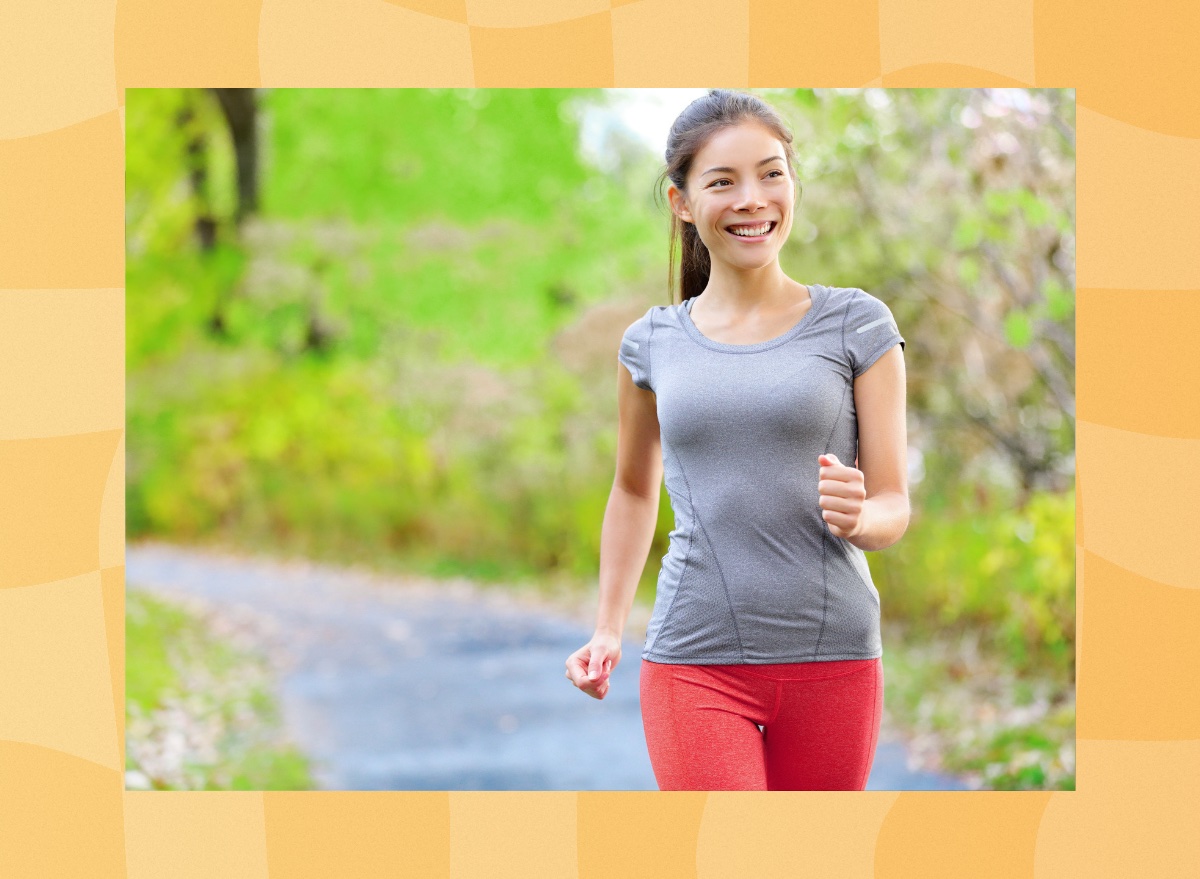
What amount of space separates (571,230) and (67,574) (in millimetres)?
8850

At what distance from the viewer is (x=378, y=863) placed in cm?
226

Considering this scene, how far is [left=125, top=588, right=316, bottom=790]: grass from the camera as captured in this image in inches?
204

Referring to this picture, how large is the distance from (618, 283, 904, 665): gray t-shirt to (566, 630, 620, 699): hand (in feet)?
0.42

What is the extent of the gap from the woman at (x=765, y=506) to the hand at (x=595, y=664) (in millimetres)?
82

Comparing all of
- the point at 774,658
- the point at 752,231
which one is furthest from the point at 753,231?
the point at 774,658

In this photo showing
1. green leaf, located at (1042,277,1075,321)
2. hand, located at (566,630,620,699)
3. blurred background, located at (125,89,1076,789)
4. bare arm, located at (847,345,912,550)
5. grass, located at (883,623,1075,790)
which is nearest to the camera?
bare arm, located at (847,345,912,550)

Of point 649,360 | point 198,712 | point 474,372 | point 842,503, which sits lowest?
point 198,712

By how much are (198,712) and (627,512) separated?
5.05m

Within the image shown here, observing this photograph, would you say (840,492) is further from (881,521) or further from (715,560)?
(715,560)

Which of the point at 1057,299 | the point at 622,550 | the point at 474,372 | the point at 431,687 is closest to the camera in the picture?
the point at 622,550

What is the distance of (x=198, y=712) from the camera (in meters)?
6.43

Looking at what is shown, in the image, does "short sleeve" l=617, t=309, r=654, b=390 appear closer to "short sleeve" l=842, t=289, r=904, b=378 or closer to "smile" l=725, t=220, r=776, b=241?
"smile" l=725, t=220, r=776, b=241

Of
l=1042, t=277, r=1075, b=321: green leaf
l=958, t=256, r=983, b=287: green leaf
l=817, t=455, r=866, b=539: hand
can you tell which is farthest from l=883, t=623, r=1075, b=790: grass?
l=817, t=455, r=866, b=539: hand

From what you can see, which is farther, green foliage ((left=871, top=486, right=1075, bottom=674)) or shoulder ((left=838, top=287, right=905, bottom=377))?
green foliage ((left=871, top=486, right=1075, bottom=674))
